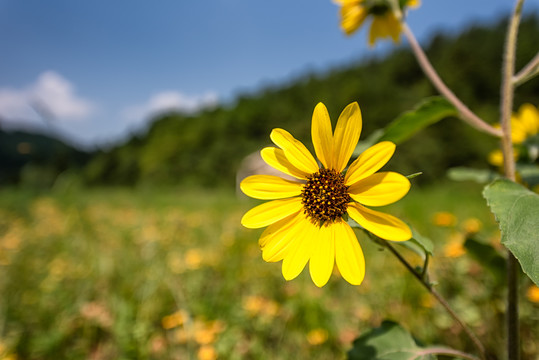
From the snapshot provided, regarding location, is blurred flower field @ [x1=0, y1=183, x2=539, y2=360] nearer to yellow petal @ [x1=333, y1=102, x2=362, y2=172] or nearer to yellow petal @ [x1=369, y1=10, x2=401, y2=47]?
yellow petal @ [x1=333, y1=102, x2=362, y2=172]

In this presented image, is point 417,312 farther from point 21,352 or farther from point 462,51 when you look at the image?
point 462,51

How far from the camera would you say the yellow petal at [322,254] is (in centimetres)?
66

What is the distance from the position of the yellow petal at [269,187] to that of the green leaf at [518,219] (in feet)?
1.33

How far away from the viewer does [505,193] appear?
0.70m

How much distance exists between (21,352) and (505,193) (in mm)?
1881

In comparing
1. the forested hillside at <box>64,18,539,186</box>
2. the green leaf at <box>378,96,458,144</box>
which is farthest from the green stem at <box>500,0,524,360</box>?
the forested hillside at <box>64,18,539,186</box>

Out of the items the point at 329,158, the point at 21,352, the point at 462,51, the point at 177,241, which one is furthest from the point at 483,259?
the point at 462,51

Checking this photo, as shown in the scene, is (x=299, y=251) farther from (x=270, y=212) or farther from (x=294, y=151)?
(x=294, y=151)

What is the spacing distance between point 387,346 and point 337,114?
21475mm

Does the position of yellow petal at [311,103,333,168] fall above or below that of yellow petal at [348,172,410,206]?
above

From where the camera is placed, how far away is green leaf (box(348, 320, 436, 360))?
0.85 metres

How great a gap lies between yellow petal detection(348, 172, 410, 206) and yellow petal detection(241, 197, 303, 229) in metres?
0.14

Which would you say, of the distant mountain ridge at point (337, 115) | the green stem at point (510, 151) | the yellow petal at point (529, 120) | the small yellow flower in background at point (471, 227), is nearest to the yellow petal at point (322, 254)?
the green stem at point (510, 151)

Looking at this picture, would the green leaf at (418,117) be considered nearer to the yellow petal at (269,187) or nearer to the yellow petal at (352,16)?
the yellow petal at (269,187)
